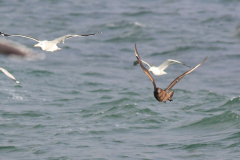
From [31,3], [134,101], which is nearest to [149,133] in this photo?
[134,101]

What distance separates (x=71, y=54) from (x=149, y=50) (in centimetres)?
513

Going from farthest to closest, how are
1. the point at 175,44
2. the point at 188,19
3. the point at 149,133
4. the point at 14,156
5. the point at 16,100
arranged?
the point at 188,19, the point at 175,44, the point at 16,100, the point at 149,133, the point at 14,156

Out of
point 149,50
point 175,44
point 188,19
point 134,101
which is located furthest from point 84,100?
point 188,19

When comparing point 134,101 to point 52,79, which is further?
point 52,79

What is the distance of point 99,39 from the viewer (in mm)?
38750

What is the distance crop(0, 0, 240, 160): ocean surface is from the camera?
1945 centimetres

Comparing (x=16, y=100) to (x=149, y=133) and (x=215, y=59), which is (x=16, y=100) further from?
(x=215, y=59)

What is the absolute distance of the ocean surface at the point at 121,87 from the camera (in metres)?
19.5

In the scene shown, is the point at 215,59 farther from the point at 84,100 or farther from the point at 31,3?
the point at 31,3

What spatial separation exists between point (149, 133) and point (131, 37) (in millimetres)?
18794

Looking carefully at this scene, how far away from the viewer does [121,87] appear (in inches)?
1104

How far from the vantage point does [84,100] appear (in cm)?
2598

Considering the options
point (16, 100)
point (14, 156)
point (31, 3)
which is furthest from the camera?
point (31, 3)

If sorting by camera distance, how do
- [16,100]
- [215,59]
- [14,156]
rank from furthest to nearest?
[215,59], [16,100], [14,156]
